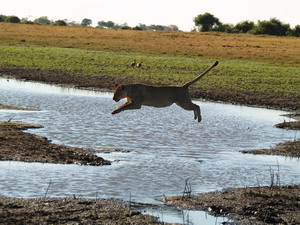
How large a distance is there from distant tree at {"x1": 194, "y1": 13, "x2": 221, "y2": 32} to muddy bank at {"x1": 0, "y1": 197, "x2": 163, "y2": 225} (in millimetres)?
93789

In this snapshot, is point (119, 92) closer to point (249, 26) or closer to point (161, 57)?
point (161, 57)

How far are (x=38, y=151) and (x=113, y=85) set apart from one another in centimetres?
1625

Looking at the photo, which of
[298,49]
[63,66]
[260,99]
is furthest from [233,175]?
[298,49]

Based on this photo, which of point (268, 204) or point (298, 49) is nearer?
point (268, 204)

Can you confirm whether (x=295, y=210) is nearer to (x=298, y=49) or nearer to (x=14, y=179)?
(x=14, y=179)

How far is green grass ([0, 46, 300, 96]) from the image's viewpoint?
1239 inches

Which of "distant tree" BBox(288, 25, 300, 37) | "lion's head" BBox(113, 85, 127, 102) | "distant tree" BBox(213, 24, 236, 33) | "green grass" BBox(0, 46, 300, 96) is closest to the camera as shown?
"lion's head" BBox(113, 85, 127, 102)

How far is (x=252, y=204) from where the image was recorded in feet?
34.3

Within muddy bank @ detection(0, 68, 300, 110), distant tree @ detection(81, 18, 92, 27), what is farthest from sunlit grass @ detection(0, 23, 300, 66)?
distant tree @ detection(81, 18, 92, 27)

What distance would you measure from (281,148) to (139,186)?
562 cm

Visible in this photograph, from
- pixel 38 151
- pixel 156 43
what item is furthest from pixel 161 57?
pixel 38 151

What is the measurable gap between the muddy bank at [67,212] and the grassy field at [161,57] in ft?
58.0

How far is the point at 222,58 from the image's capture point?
46531 millimetres

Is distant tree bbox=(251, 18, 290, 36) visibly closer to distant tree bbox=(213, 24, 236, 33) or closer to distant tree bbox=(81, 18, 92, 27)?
distant tree bbox=(213, 24, 236, 33)
